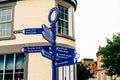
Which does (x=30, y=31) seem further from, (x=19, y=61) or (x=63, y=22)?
(x=63, y=22)

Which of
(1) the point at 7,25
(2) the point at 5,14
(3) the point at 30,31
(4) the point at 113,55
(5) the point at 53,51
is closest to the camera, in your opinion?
(3) the point at 30,31

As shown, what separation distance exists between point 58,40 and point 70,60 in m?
7.45

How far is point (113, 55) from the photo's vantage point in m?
28.0

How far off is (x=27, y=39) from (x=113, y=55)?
14.9 meters

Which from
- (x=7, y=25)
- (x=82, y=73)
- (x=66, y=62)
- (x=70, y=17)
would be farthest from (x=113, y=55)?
(x=66, y=62)

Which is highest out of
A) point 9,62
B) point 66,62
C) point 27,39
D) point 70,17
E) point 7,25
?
point 70,17

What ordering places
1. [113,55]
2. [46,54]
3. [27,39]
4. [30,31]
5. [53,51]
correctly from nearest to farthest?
[46,54], [30,31], [53,51], [27,39], [113,55]

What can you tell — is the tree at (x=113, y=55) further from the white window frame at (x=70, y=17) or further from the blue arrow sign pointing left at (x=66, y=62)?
the blue arrow sign pointing left at (x=66, y=62)

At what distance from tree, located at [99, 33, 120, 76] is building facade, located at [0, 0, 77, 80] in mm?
12921

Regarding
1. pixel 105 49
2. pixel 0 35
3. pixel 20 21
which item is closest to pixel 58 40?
pixel 20 21

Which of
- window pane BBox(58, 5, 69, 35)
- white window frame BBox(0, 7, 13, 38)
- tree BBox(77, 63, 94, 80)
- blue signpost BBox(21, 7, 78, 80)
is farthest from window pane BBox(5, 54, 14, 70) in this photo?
tree BBox(77, 63, 94, 80)

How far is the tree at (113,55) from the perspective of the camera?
28.0 m

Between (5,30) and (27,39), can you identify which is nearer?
(27,39)

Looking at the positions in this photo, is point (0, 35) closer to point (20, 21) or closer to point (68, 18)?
point (20, 21)
